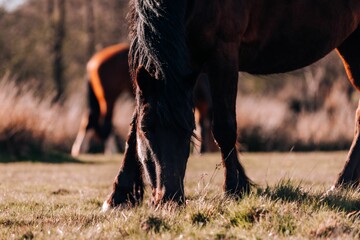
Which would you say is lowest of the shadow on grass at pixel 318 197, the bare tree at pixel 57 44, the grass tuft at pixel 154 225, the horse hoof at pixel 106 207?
the horse hoof at pixel 106 207

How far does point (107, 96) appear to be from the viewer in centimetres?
1528

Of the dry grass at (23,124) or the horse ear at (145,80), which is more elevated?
the horse ear at (145,80)

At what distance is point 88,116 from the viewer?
15391 millimetres

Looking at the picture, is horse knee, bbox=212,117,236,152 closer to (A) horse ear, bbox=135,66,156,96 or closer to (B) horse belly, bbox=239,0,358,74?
(B) horse belly, bbox=239,0,358,74

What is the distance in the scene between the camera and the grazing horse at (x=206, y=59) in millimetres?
4168

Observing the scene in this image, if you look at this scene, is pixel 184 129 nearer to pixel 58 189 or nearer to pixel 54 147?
pixel 58 189

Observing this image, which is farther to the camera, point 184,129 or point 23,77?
point 23,77

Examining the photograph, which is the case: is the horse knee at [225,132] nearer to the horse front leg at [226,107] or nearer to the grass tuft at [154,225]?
the horse front leg at [226,107]

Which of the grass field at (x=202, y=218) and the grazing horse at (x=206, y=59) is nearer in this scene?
the grass field at (x=202, y=218)

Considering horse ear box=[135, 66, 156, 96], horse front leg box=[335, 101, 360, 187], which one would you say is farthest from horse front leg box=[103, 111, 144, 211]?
horse front leg box=[335, 101, 360, 187]

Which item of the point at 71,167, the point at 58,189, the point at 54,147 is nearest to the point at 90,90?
the point at 54,147

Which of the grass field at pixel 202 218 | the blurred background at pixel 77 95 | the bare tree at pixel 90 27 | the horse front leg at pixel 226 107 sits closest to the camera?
the grass field at pixel 202 218

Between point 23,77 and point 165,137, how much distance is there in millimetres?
17189

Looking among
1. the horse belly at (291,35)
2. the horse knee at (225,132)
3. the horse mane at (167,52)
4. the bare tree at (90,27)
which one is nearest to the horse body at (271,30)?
the horse belly at (291,35)
